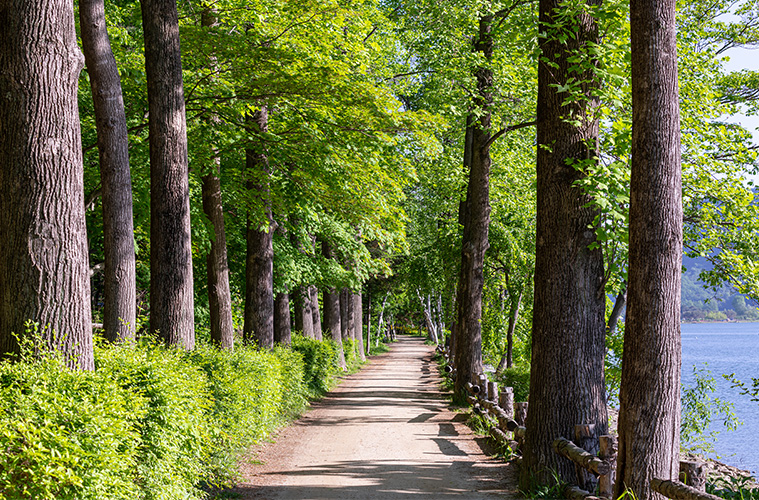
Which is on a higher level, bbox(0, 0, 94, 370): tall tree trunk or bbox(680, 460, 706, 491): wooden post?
bbox(0, 0, 94, 370): tall tree trunk

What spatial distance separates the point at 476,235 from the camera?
16.9 meters

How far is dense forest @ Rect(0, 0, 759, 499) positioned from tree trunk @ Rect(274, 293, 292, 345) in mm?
66

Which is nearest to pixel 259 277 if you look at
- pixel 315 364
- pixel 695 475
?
pixel 315 364

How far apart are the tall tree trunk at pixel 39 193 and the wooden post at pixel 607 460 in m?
5.35

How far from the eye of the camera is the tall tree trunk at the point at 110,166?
9.16m

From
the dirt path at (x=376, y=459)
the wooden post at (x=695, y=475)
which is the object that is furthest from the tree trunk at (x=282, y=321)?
the wooden post at (x=695, y=475)

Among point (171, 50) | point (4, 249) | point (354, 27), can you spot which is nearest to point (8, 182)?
point (4, 249)

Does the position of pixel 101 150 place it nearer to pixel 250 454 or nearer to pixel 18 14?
pixel 18 14

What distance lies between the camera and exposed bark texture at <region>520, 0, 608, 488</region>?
7898mm

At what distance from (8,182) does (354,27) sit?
1272 cm

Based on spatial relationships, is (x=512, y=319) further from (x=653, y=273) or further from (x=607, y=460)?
(x=653, y=273)

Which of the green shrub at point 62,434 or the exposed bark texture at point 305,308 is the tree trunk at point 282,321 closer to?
the exposed bark texture at point 305,308

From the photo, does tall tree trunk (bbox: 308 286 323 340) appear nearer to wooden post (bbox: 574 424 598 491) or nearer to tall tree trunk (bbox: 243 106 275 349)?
tall tree trunk (bbox: 243 106 275 349)

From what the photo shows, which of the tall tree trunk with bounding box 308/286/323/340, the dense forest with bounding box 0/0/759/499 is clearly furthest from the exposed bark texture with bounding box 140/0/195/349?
the tall tree trunk with bounding box 308/286/323/340
